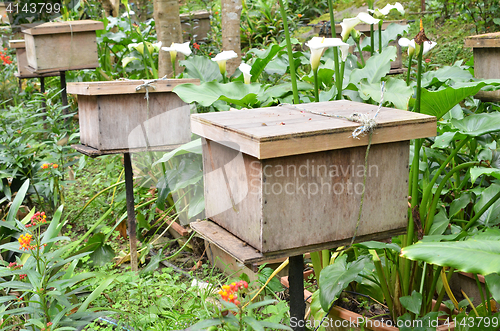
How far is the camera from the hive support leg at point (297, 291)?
47.2 inches

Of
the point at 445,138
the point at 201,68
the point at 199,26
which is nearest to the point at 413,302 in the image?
the point at 445,138

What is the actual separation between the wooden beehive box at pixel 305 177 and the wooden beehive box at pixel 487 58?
3.84 feet

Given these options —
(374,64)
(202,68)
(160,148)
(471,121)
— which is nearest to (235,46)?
(202,68)

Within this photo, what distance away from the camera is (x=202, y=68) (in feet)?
7.99

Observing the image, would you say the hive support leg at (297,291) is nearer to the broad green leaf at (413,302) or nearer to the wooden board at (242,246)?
the wooden board at (242,246)

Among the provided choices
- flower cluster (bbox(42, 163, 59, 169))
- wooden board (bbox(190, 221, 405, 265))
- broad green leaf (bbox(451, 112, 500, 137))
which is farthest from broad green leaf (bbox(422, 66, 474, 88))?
flower cluster (bbox(42, 163, 59, 169))

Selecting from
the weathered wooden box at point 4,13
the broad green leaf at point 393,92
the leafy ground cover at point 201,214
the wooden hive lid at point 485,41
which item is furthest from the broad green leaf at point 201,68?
the weathered wooden box at point 4,13

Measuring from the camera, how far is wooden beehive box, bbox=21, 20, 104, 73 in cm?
333

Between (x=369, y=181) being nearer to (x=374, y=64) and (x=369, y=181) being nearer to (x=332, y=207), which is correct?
(x=332, y=207)

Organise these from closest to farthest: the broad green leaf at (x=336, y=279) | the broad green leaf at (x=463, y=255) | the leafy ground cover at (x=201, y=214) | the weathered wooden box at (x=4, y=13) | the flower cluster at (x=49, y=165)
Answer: the broad green leaf at (x=463, y=255) < the broad green leaf at (x=336, y=279) < the leafy ground cover at (x=201, y=214) < the flower cluster at (x=49, y=165) < the weathered wooden box at (x=4, y=13)

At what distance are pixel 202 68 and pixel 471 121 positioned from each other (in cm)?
143

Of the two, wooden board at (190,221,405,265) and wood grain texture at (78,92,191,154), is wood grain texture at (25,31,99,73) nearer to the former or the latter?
wood grain texture at (78,92,191,154)

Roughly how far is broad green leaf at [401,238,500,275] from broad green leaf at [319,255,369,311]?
0.94 ft

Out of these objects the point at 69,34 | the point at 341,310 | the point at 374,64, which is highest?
the point at 69,34
